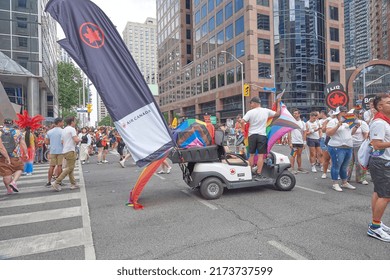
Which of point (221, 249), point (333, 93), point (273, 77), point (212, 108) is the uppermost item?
point (273, 77)

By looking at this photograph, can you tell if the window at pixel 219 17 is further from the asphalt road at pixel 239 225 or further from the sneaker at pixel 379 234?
the sneaker at pixel 379 234

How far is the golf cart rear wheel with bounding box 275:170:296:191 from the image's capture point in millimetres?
6406

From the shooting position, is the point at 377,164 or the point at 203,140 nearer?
the point at 377,164

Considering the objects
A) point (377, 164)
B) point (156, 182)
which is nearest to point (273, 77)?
point (156, 182)

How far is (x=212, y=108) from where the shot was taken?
170 ft

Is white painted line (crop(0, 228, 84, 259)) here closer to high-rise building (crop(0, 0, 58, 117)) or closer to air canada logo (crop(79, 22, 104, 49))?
air canada logo (crop(79, 22, 104, 49))

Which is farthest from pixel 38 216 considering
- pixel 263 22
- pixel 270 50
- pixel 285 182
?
pixel 263 22

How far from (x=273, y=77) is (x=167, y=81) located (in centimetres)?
4053

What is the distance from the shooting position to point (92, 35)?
5.00 metres

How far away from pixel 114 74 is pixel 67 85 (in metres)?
66.8

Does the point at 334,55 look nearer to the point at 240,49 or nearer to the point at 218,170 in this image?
the point at 240,49

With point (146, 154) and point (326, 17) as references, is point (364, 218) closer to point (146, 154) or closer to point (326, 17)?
point (146, 154)

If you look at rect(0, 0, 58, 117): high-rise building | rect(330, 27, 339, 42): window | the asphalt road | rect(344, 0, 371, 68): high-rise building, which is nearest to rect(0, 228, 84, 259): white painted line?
the asphalt road

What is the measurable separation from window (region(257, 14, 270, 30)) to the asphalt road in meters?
38.1
